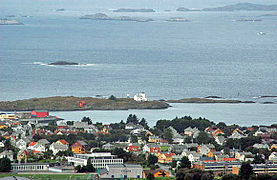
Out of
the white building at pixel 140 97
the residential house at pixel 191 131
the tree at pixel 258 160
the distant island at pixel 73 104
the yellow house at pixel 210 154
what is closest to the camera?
the tree at pixel 258 160

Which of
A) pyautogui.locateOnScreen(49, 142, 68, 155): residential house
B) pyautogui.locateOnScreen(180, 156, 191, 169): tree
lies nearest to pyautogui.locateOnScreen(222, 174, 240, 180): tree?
pyautogui.locateOnScreen(180, 156, 191, 169): tree

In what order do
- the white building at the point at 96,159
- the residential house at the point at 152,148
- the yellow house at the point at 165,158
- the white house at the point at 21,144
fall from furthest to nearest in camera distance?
the white house at the point at 21,144 → the residential house at the point at 152,148 → the yellow house at the point at 165,158 → the white building at the point at 96,159

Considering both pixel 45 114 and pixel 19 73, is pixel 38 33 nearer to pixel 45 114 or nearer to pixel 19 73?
pixel 19 73

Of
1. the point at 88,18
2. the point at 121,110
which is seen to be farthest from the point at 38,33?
the point at 121,110

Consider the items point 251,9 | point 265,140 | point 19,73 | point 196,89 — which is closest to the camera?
point 265,140

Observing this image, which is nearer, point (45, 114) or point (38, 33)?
point (45, 114)

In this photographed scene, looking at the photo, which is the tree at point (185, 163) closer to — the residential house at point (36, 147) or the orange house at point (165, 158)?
the orange house at point (165, 158)

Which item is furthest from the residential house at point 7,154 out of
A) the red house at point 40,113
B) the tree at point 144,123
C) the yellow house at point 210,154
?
the red house at point 40,113
